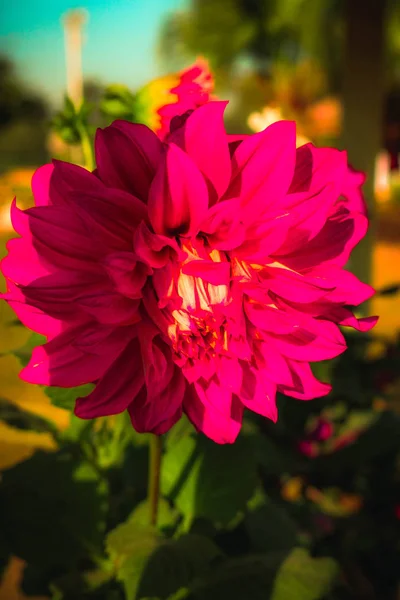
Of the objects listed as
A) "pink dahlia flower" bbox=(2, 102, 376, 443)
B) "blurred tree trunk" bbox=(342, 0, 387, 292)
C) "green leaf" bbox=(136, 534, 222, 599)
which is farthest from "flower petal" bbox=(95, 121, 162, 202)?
"blurred tree trunk" bbox=(342, 0, 387, 292)

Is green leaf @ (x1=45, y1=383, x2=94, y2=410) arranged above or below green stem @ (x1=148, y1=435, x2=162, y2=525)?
above

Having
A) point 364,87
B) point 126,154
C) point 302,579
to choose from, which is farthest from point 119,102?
point 364,87

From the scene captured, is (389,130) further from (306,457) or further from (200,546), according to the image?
(200,546)

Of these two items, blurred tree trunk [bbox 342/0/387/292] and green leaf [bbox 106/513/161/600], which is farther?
blurred tree trunk [bbox 342/0/387/292]

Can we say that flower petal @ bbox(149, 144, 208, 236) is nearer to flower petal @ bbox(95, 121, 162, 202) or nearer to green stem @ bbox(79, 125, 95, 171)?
flower petal @ bbox(95, 121, 162, 202)

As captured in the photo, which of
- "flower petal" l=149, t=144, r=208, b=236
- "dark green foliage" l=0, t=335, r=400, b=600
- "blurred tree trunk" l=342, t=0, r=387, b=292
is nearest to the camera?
"flower petal" l=149, t=144, r=208, b=236

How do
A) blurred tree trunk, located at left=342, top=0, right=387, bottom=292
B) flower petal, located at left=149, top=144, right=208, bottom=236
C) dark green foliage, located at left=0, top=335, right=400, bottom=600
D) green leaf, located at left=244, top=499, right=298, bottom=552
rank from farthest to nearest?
blurred tree trunk, located at left=342, top=0, right=387, bottom=292, green leaf, located at left=244, top=499, right=298, bottom=552, dark green foliage, located at left=0, top=335, right=400, bottom=600, flower petal, located at left=149, top=144, right=208, bottom=236

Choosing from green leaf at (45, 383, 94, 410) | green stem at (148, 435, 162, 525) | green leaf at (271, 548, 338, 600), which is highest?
green leaf at (45, 383, 94, 410)

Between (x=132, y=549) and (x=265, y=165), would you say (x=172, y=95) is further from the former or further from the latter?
(x=132, y=549)
